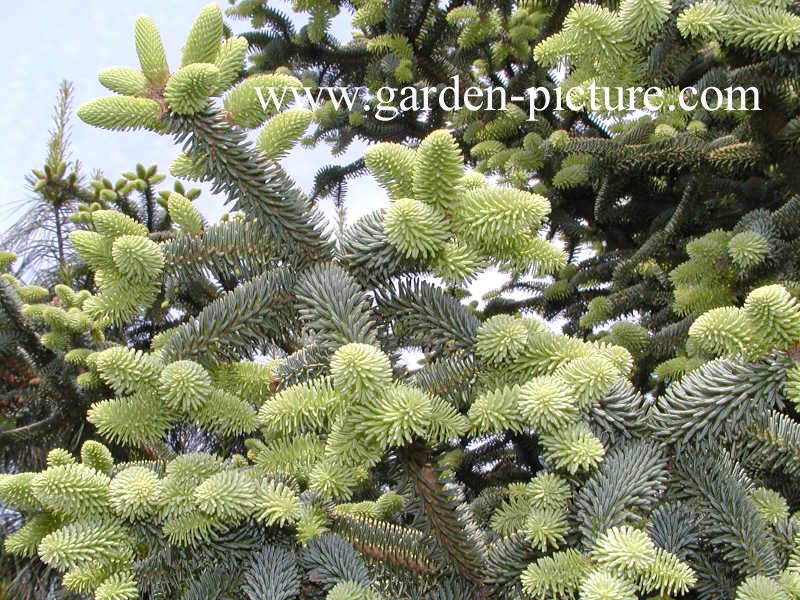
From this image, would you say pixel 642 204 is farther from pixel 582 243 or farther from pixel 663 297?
pixel 663 297

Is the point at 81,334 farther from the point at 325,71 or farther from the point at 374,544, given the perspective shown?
the point at 325,71

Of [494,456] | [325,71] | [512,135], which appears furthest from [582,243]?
[325,71]

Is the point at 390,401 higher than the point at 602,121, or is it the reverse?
the point at 390,401

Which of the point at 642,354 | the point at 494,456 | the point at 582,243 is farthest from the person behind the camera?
the point at 582,243

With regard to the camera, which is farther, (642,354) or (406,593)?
(642,354)

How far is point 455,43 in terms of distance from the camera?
158 inches

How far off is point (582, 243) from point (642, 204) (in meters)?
0.45

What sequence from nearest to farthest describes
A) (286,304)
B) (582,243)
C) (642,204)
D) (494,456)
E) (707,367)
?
(707,367) → (286,304) → (494,456) → (642,204) → (582,243)

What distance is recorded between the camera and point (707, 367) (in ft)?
3.82

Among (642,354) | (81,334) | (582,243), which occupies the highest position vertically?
(81,334)

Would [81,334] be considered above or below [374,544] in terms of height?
below

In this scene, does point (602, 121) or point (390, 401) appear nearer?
point (390, 401)

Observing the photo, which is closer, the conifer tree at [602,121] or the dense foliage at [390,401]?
the dense foliage at [390,401]

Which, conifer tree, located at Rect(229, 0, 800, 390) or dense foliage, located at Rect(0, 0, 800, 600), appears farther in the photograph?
conifer tree, located at Rect(229, 0, 800, 390)
